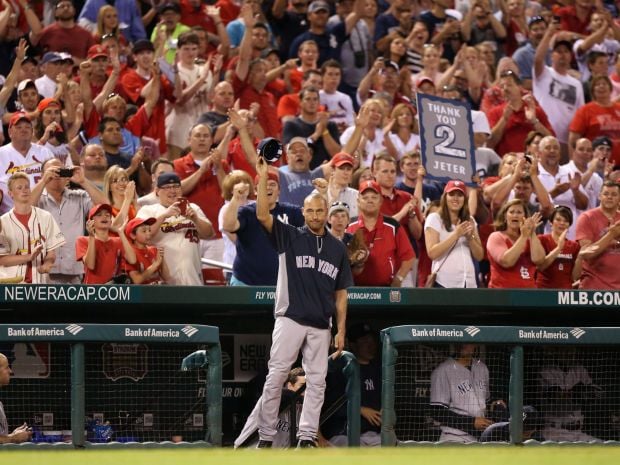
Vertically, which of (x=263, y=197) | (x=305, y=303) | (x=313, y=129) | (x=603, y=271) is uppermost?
(x=313, y=129)

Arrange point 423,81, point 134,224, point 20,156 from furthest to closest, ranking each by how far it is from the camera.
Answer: point 423,81 < point 20,156 < point 134,224

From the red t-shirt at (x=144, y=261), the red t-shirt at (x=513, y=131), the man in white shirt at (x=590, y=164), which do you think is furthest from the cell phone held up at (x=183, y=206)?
the red t-shirt at (x=513, y=131)

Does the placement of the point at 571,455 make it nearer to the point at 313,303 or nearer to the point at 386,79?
the point at 313,303

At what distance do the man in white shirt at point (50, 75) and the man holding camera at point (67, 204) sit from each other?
2.54 meters

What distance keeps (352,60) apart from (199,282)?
6271 mm

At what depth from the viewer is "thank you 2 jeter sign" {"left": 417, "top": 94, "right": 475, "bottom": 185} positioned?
12.5 metres

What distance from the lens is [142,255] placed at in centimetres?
1095

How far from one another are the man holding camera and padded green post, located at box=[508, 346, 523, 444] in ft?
12.4

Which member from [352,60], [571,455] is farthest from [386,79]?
[571,455]

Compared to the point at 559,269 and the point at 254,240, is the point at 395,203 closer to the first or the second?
the point at 559,269

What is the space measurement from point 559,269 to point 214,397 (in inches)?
147

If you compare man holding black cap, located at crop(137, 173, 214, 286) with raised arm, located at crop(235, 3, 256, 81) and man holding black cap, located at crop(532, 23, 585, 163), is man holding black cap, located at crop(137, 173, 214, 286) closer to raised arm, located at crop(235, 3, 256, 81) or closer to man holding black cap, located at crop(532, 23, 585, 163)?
raised arm, located at crop(235, 3, 256, 81)

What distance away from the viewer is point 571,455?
7.69 metres

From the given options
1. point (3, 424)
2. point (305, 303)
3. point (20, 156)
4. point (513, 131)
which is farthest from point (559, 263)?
point (3, 424)
